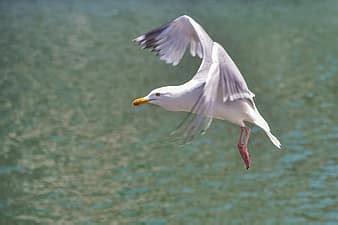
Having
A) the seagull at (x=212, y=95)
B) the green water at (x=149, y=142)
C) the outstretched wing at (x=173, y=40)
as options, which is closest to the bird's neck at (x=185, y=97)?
the seagull at (x=212, y=95)

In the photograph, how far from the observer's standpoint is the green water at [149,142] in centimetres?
1427

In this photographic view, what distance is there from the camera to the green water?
14266mm

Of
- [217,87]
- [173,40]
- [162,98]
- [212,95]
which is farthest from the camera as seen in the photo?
[173,40]

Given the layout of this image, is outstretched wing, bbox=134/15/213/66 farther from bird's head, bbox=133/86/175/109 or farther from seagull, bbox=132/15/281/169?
bird's head, bbox=133/86/175/109

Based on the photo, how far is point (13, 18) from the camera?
128 feet

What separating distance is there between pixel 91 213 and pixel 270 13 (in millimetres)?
25647

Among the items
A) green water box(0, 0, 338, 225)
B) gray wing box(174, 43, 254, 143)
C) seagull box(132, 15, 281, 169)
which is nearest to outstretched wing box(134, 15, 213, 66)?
seagull box(132, 15, 281, 169)

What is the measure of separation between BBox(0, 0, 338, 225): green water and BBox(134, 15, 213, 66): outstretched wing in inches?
234

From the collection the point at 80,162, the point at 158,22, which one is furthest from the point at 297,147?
the point at 158,22

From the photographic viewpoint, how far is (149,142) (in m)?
17.7

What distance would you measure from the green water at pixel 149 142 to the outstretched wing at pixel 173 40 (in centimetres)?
594

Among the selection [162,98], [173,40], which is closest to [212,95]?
[162,98]

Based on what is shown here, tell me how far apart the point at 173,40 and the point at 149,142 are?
9761 mm

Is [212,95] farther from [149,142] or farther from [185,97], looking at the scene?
[149,142]
